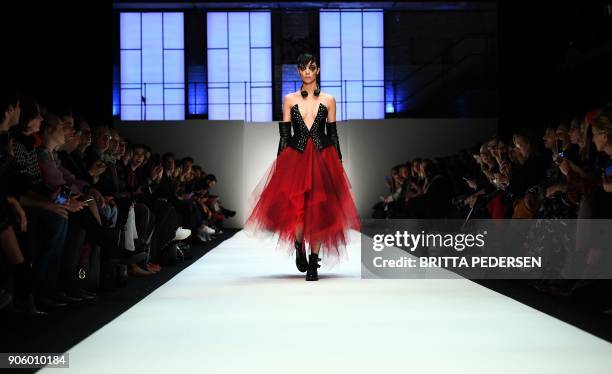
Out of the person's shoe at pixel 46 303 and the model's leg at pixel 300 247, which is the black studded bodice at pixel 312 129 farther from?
the person's shoe at pixel 46 303

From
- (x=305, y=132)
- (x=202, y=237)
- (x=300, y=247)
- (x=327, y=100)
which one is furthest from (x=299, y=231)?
(x=202, y=237)

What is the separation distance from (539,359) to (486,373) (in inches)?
10.8

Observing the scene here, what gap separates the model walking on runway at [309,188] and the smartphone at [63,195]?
142 cm

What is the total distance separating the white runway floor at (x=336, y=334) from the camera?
2.39m

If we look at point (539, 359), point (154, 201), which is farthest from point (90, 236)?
point (539, 359)

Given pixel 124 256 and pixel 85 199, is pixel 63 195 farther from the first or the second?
pixel 124 256

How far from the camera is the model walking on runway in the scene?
478 cm

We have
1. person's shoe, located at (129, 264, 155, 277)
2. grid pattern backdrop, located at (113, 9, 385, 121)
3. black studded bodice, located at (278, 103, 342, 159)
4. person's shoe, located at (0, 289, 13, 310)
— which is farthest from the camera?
grid pattern backdrop, located at (113, 9, 385, 121)

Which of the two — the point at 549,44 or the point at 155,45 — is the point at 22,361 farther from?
the point at 155,45

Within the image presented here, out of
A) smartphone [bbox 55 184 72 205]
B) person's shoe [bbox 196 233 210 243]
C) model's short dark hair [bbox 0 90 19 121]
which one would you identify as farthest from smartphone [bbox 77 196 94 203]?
person's shoe [bbox 196 233 210 243]

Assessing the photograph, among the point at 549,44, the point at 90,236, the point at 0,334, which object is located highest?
the point at 549,44

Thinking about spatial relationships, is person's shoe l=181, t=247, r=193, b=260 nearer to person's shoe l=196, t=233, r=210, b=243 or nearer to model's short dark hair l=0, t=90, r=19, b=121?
person's shoe l=196, t=233, r=210, b=243

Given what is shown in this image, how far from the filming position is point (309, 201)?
4.81 metres

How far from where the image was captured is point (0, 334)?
2963 mm
